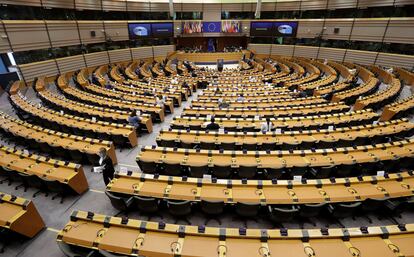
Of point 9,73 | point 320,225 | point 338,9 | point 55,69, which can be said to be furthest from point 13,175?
point 338,9

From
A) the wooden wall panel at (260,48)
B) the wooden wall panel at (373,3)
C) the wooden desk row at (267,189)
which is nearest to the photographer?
the wooden desk row at (267,189)

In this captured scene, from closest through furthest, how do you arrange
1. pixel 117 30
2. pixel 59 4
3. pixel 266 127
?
1. pixel 266 127
2. pixel 59 4
3. pixel 117 30

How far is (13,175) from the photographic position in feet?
24.1

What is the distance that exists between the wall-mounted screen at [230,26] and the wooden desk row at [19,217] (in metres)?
31.8

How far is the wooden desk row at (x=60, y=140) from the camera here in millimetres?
8492

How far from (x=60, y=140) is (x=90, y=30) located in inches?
780

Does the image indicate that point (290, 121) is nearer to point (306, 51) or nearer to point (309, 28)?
point (306, 51)

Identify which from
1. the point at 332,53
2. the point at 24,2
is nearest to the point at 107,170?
the point at 24,2

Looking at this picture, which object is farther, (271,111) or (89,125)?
(271,111)

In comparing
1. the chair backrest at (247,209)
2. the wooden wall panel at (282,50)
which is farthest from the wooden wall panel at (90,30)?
the chair backrest at (247,209)

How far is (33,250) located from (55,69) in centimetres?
2083

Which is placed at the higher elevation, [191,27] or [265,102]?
[191,27]

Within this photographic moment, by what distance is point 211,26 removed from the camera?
1254 inches

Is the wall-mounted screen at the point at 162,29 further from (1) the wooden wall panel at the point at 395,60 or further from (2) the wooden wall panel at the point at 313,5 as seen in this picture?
(1) the wooden wall panel at the point at 395,60
